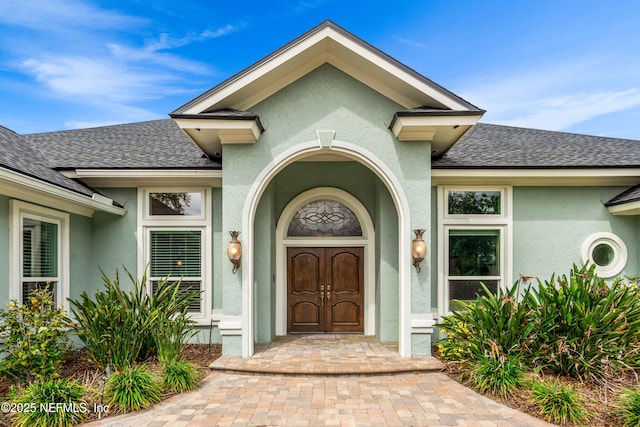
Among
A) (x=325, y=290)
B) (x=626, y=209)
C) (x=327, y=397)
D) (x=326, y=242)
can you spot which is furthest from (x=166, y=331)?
(x=626, y=209)

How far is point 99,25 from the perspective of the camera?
1212cm

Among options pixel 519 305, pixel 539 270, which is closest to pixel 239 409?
pixel 519 305

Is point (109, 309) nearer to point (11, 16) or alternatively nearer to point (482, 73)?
point (11, 16)

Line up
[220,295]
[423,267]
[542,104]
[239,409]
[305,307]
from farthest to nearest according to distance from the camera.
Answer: [542,104]
[305,307]
[220,295]
[423,267]
[239,409]

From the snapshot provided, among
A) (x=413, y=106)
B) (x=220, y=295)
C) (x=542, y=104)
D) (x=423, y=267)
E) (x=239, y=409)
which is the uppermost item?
(x=542, y=104)

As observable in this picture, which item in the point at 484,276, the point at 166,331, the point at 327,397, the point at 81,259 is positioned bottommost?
the point at 327,397

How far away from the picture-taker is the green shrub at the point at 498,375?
5.65 metres

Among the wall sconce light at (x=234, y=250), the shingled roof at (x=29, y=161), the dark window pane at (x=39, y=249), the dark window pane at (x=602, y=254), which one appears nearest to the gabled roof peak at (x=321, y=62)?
the wall sconce light at (x=234, y=250)

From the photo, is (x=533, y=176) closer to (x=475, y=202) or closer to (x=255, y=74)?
(x=475, y=202)

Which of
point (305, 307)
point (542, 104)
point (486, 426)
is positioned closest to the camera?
point (486, 426)

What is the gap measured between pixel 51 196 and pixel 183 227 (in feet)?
8.51

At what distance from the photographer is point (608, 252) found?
29.6 ft

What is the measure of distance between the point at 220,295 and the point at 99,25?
9.18m

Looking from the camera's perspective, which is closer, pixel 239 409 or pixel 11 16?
pixel 239 409
